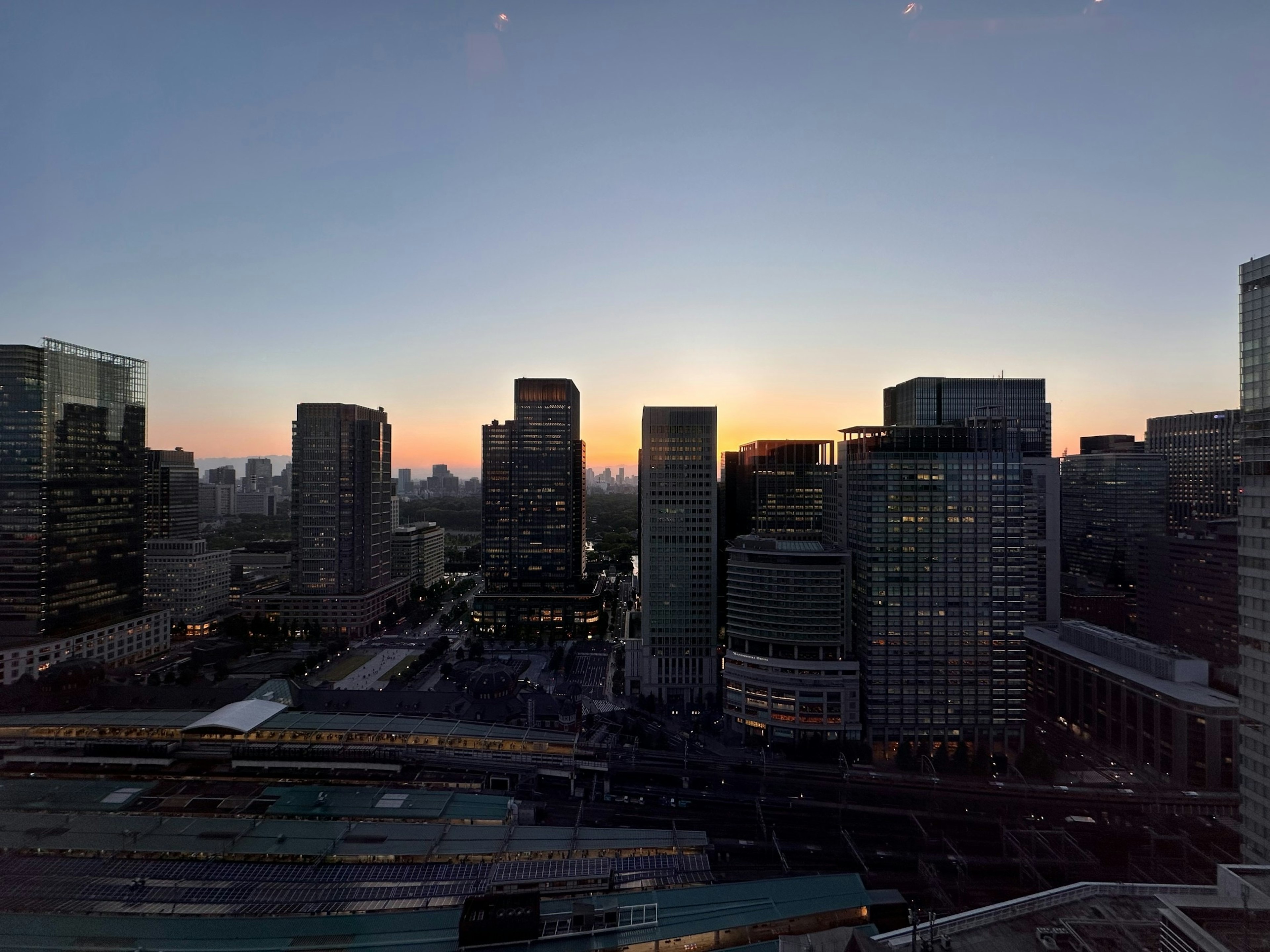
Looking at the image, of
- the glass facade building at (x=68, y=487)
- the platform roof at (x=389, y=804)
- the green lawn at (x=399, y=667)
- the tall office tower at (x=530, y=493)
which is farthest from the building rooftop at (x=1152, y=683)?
the glass facade building at (x=68, y=487)

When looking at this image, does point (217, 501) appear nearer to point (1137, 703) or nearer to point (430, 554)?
point (430, 554)

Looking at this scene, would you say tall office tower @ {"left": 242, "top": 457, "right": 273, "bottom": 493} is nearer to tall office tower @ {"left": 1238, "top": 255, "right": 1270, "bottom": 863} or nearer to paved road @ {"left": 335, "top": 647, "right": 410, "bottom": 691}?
paved road @ {"left": 335, "top": 647, "right": 410, "bottom": 691}

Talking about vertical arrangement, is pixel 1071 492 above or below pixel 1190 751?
above

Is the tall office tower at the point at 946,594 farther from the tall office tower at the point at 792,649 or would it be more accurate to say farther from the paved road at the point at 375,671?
the paved road at the point at 375,671

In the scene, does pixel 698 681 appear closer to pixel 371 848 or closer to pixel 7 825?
pixel 371 848

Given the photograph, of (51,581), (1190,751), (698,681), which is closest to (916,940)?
(1190,751)

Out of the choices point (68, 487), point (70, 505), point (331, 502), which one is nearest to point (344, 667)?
point (331, 502)

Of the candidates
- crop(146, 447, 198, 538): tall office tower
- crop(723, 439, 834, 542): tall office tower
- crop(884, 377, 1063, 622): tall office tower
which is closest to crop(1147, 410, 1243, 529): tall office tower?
crop(884, 377, 1063, 622): tall office tower
